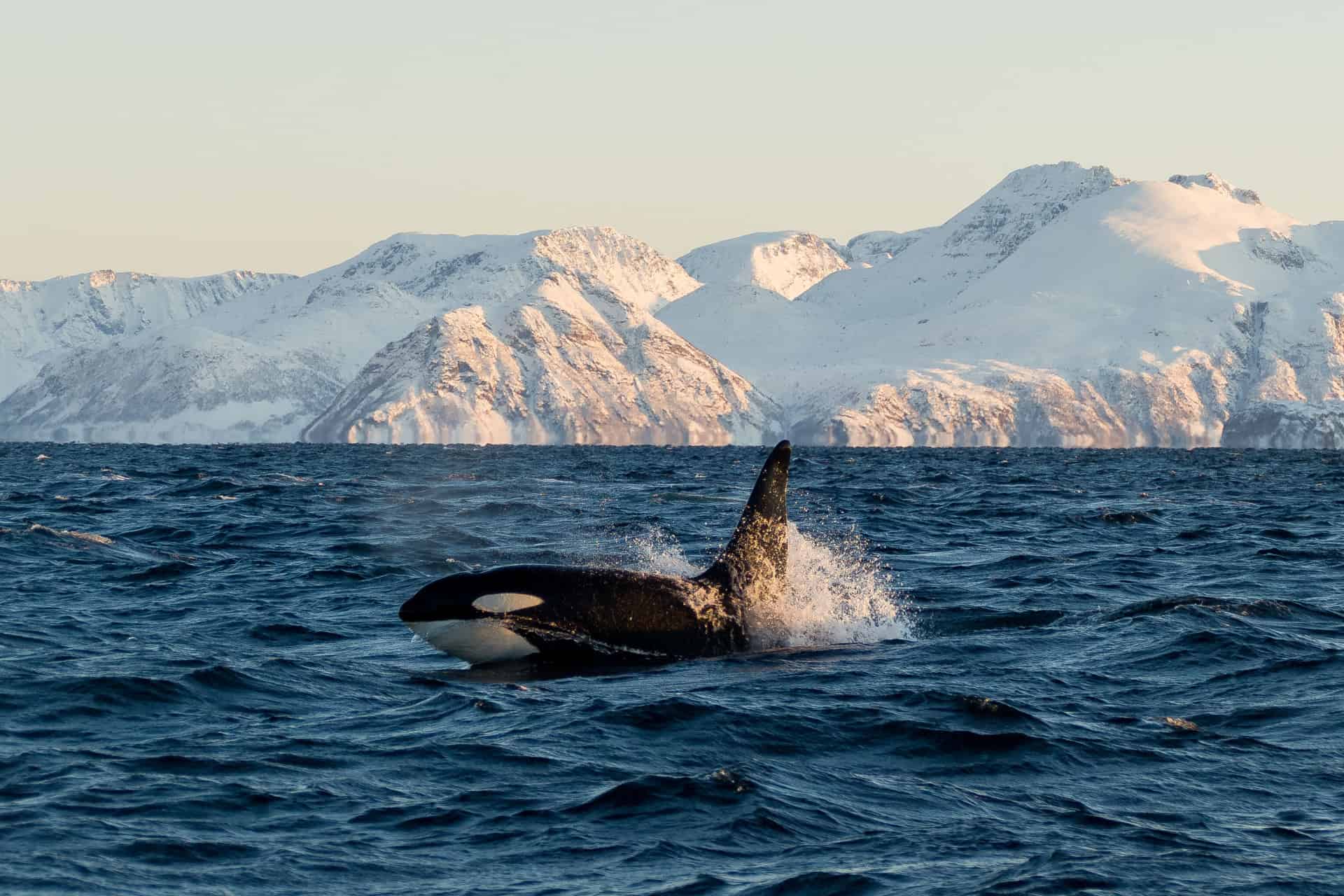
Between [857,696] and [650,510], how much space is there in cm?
3211

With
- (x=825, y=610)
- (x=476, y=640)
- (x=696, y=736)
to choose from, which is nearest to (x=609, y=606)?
(x=476, y=640)

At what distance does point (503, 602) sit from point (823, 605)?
5862 mm

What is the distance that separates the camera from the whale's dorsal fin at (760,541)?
19.9m

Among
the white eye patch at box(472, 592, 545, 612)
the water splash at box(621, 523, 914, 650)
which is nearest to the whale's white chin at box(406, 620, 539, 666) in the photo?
the white eye patch at box(472, 592, 545, 612)

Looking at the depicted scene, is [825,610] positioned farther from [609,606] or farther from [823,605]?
[609,606]

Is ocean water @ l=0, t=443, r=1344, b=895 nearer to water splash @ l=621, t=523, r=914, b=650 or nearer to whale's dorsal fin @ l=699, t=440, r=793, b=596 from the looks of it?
water splash @ l=621, t=523, r=914, b=650

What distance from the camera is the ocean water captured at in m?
11.0

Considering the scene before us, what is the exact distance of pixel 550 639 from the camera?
18.3 metres

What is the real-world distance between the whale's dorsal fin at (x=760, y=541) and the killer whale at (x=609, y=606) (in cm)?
1

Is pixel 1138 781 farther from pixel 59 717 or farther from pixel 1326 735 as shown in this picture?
pixel 59 717

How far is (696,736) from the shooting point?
14.8 meters

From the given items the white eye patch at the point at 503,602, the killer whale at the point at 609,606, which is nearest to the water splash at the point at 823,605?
the killer whale at the point at 609,606

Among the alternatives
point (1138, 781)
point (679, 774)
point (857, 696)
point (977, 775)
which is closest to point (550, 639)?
point (857, 696)

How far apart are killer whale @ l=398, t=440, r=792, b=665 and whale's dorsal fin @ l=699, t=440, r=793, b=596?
0.01 m
